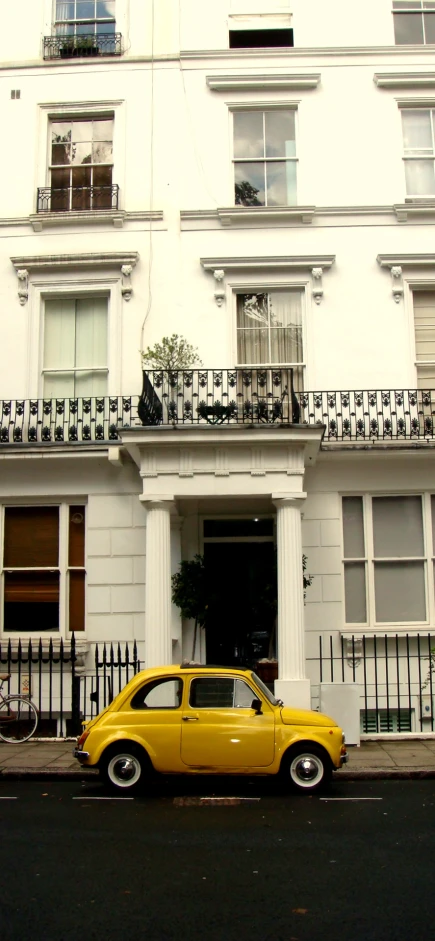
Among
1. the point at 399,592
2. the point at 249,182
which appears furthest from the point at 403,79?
the point at 399,592

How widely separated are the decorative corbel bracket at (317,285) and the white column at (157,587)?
4.77 metres

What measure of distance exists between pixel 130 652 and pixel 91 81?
10613mm

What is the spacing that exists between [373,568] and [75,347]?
6.54 meters

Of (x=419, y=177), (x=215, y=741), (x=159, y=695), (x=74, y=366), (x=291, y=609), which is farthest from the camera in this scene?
(x=419, y=177)

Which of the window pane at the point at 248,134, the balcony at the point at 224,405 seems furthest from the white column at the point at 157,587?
the window pane at the point at 248,134

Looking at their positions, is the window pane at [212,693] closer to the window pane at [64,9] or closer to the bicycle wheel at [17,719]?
the bicycle wheel at [17,719]

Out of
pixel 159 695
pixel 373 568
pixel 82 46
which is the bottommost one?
pixel 159 695

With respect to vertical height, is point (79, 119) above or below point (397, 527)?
above

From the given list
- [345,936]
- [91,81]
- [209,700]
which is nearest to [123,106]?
[91,81]

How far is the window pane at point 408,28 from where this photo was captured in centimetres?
1630

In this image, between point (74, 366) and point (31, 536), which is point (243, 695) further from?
point (74, 366)

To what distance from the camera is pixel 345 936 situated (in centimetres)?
521

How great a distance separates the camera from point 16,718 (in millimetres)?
13281

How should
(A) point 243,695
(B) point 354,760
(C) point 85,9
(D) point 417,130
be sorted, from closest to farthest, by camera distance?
(A) point 243,695
(B) point 354,760
(D) point 417,130
(C) point 85,9
